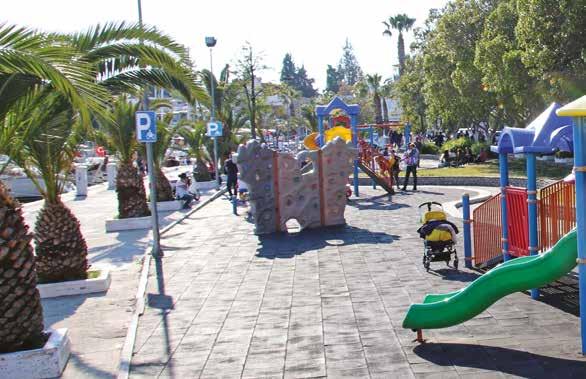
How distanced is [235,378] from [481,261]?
220 inches

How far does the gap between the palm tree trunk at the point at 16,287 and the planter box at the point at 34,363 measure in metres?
0.15

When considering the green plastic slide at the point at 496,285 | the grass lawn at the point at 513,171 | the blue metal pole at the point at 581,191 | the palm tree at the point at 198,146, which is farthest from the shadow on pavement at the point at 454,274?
the palm tree at the point at 198,146

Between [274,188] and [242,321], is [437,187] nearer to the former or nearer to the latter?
[274,188]

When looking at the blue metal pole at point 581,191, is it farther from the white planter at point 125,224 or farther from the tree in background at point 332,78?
the tree in background at point 332,78

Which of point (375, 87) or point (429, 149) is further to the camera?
point (375, 87)

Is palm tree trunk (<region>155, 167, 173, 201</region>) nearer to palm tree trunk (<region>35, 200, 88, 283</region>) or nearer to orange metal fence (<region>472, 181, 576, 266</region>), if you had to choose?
palm tree trunk (<region>35, 200, 88, 283</region>)

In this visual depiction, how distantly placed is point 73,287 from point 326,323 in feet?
15.7

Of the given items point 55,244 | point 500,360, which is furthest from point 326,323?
point 55,244

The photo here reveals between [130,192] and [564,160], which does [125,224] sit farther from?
[564,160]

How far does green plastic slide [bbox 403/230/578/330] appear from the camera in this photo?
6.76 meters

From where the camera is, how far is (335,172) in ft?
56.7

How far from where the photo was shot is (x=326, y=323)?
27.4ft

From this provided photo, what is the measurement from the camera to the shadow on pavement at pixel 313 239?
1419 cm

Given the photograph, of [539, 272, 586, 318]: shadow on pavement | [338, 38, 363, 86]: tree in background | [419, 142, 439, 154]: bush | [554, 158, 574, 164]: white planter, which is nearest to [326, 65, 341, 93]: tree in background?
[338, 38, 363, 86]: tree in background
